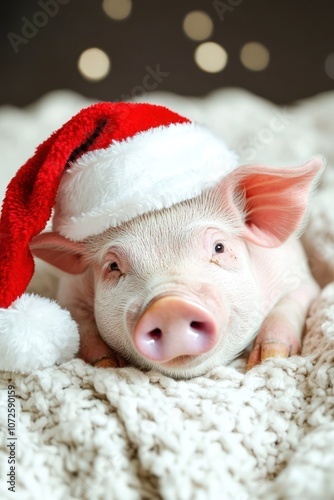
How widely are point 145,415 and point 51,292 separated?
0.58m

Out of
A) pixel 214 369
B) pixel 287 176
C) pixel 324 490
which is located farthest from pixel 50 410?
pixel 287 176

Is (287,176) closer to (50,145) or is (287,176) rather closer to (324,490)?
(50,145)

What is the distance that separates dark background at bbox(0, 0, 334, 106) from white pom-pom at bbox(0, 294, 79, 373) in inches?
44.3

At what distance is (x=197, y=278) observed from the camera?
912 mm

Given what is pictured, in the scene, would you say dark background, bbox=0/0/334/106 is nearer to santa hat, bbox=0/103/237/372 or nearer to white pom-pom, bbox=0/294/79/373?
santa hat, bbox=0/103/237/372

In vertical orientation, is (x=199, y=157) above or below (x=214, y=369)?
above

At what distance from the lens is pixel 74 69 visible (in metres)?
2.00

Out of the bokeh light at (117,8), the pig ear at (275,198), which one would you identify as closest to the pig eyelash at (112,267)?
the pig ear at (275,198)

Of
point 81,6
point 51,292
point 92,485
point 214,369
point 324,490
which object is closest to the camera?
point 324,490

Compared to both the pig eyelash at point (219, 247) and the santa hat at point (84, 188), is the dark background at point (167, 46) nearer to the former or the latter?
the santa hat at point (84, 188)

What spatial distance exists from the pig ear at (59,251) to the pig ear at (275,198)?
29 centimetres

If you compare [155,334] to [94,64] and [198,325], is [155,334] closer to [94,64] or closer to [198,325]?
[198,325]

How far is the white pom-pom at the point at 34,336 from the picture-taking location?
3.10ft

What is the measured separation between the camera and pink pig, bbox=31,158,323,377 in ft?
2.84
